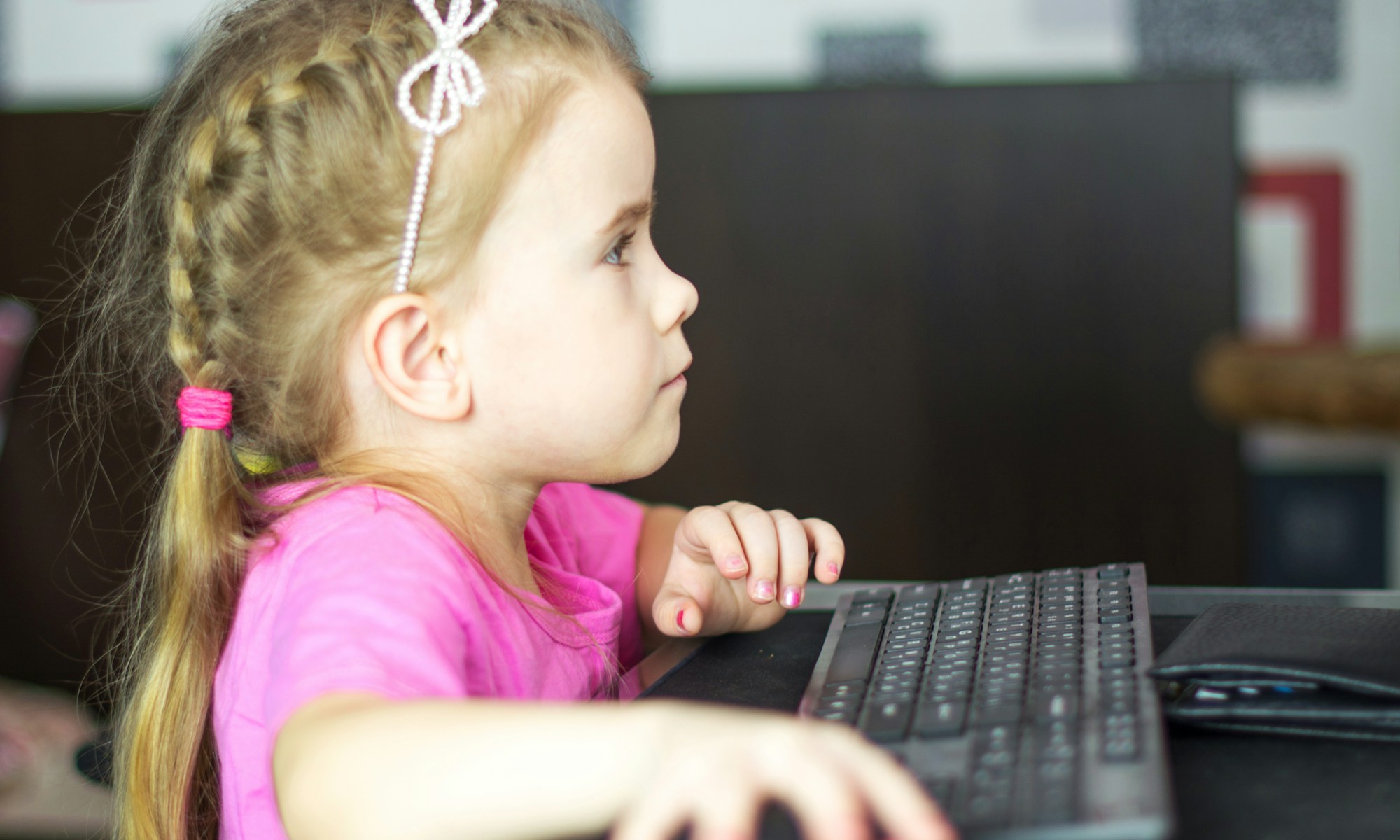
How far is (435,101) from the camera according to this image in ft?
2.03

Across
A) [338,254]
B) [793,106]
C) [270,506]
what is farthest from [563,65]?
[793,106]

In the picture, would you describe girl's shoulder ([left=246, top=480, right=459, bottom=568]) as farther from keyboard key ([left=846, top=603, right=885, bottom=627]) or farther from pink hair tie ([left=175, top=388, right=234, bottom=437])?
keyboard key ([left=846, top=603, right=885, bottom=627])

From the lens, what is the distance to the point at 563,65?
67 cm

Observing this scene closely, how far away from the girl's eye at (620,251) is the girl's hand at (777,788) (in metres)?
0.36

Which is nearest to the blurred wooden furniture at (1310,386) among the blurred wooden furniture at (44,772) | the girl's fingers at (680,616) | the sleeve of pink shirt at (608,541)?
the sleeve of pink shirt at (608,541)

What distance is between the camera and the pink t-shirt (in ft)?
1.53

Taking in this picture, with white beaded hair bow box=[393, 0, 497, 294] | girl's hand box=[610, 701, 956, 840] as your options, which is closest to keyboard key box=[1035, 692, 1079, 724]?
girl's hand box=[610, 701, 956, 840]

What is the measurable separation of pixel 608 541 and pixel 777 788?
1.94 feet

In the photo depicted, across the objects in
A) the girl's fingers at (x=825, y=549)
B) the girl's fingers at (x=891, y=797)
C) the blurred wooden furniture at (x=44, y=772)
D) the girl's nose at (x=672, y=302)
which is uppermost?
→ the girl's nose at (x=672, y=302)

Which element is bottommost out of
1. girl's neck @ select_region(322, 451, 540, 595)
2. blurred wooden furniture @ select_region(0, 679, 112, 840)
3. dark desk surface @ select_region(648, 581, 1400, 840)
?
blurred wooden furniture @ select_region(0, 679, 112, 840)

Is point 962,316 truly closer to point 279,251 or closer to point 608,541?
point 608,541

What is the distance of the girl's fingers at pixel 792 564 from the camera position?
2.40 feet

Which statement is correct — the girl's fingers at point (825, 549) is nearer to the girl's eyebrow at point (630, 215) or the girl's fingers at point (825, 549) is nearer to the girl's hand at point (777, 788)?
the girl's eyebrow at point (630, 215)

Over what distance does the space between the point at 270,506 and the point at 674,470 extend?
2.56 ft
